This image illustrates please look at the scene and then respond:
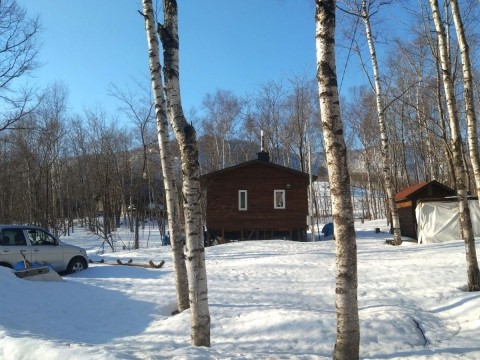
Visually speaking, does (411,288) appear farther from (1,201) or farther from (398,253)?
(1,201)

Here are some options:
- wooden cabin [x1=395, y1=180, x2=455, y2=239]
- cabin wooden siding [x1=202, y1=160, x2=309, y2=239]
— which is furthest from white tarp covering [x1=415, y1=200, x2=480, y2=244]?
cabin wooden siding [x1=202, y1=160, x2=309, y2=239]

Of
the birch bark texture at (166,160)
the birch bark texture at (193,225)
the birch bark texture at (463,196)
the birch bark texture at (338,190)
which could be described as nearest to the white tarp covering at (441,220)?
the birch bark texture at (463,196)

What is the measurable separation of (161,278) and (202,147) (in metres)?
37.1

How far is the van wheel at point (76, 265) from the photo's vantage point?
14.3 m

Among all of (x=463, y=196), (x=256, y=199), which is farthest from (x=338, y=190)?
(x=256, y=199)

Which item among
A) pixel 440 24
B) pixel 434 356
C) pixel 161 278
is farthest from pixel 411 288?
pixel 161 278

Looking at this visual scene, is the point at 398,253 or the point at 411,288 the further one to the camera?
the point at 398,253

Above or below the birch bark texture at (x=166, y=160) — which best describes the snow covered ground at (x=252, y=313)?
below

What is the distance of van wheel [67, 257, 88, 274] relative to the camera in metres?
14.3

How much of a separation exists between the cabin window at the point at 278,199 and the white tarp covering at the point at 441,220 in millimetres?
8532

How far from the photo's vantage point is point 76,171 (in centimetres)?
5294

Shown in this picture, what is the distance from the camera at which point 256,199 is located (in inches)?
1025

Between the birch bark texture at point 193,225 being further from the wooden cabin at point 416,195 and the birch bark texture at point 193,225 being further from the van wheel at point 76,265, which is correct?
the wooden cabin at point 416,195

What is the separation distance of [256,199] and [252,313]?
18137mm
